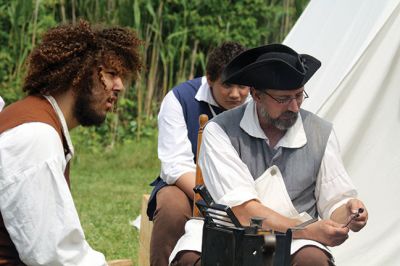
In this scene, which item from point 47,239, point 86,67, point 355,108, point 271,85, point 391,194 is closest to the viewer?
point 47,239

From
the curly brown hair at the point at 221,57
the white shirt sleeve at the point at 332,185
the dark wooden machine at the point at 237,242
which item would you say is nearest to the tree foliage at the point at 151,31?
the curly brown hair at the point at 221,57

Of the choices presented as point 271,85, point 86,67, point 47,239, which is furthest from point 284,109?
point 47,239

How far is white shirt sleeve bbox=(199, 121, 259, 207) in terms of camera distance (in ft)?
12.4

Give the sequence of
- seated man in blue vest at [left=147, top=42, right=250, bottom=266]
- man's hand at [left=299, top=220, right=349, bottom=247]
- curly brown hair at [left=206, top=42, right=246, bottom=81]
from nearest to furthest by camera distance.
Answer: man's hand at [left=299, top=220, right=349, bottom=247] < seated man in blue vest at [left=147, top=42, right=250, bottom=266] < curly brown hair at [left=206, top=42, right=246, bottom=81]

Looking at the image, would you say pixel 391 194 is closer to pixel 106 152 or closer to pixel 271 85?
pixel 271 85

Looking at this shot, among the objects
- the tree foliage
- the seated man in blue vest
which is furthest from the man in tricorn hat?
the tree foliage

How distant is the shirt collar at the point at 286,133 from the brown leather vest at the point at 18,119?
0.98 meters

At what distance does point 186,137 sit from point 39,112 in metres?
1.80

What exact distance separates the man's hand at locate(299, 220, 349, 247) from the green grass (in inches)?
94.5

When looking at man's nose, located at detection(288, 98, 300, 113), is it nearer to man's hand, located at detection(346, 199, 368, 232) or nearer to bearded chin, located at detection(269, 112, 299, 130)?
bearded chin, located at detection(269, 112, 299, 130)

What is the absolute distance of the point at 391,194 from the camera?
4832 millimetres

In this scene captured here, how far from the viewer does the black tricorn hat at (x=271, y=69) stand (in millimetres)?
3797

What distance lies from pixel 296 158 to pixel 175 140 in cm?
107

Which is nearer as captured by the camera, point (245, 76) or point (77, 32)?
point (77, 32)
